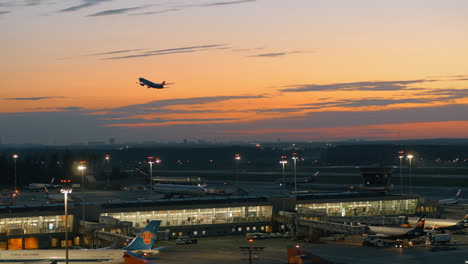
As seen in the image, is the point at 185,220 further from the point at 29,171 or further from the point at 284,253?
the point at 29,171

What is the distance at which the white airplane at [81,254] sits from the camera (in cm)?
5441

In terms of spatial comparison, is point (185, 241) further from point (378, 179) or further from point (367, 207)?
point (378, 179)

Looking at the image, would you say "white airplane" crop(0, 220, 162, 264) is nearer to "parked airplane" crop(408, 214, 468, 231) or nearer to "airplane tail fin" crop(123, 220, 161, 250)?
"airplane tail fin" crop(123, 220, 161, 250)

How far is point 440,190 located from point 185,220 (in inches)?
3339

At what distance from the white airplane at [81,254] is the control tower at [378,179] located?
65811 millimetres

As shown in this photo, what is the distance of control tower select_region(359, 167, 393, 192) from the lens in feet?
378

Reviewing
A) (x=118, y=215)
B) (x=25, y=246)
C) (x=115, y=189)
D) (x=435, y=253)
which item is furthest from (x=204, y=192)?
(x=435, y=253)

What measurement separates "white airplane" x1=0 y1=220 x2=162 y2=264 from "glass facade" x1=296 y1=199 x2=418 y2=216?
3810 centimetres

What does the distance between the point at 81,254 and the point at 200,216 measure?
1243 inches

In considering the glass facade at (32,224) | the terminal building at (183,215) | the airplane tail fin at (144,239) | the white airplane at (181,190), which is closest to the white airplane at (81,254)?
the airplane tail fin at (144,239)

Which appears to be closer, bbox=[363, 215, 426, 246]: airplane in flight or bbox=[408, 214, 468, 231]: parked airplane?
bbox=[363, 215, 426, 246]: airplane in flight

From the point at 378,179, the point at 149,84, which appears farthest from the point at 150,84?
the point at 378,179

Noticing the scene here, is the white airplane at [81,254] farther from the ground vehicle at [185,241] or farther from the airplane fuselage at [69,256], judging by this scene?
the ground vehicle at [185,241]

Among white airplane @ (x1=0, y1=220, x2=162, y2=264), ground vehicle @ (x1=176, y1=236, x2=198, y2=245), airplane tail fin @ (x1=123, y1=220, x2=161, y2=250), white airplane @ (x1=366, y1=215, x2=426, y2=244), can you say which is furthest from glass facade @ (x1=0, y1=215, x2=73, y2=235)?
white airplane @ (x1=366, y1=215, x2=426, y2=244)
